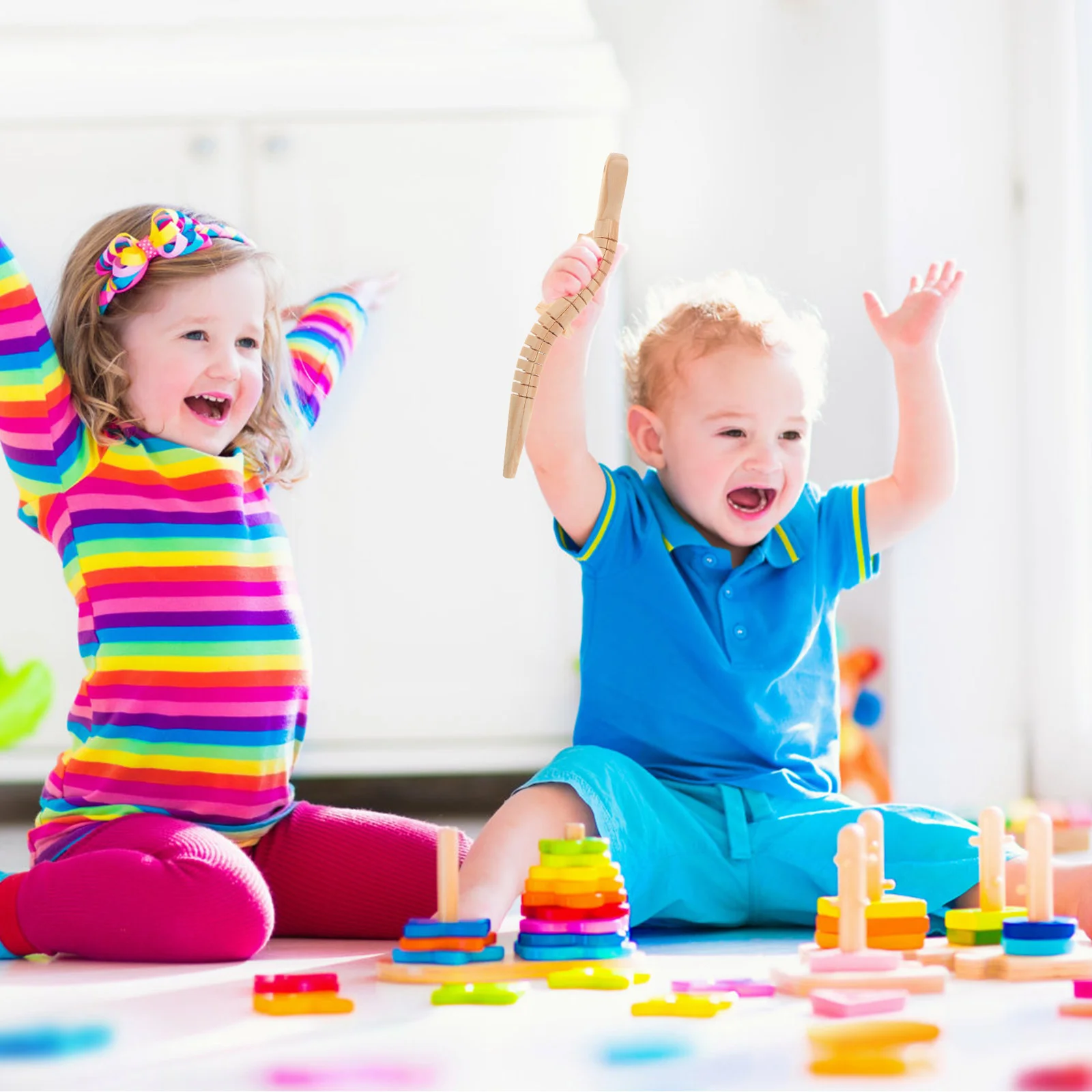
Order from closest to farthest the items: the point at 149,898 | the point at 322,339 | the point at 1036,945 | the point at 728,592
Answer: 1. the point at 1036,945
2. the point at 149,898
3. the point at 728,592
4. the point at 322,339

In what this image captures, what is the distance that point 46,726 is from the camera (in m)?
1.80

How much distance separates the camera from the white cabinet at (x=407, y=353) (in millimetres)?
1804

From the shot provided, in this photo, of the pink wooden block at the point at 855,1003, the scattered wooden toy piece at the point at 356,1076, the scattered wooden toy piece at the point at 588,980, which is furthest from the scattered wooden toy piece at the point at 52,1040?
the pink wooden block at the point at 855,1003

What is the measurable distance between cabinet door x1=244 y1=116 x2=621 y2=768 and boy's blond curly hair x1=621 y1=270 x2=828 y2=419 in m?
0.53

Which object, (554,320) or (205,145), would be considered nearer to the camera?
(554,320)

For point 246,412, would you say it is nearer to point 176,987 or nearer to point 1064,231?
point 176,987

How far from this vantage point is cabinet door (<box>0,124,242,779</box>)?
180 cm

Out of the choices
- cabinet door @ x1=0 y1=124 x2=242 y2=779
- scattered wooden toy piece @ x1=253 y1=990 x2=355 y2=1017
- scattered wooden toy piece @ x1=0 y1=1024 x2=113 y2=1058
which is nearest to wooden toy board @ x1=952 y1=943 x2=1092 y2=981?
scattered wooden toy piece @ x1=253 y1=990 x2=355 y2=1017

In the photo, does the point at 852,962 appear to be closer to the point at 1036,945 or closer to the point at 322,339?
the point at 1036,945

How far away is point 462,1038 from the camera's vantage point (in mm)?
716

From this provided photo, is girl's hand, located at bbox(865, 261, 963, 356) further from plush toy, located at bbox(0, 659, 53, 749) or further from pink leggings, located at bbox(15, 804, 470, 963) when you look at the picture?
plush toy, located at bbox(0, 659, 53, 749)

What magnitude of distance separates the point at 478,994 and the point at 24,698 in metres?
1.16

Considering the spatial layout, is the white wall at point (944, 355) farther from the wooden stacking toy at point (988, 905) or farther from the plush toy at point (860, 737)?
the wooden stacking toy at point (988, 905)

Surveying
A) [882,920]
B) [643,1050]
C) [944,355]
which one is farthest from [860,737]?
[643,1050]
